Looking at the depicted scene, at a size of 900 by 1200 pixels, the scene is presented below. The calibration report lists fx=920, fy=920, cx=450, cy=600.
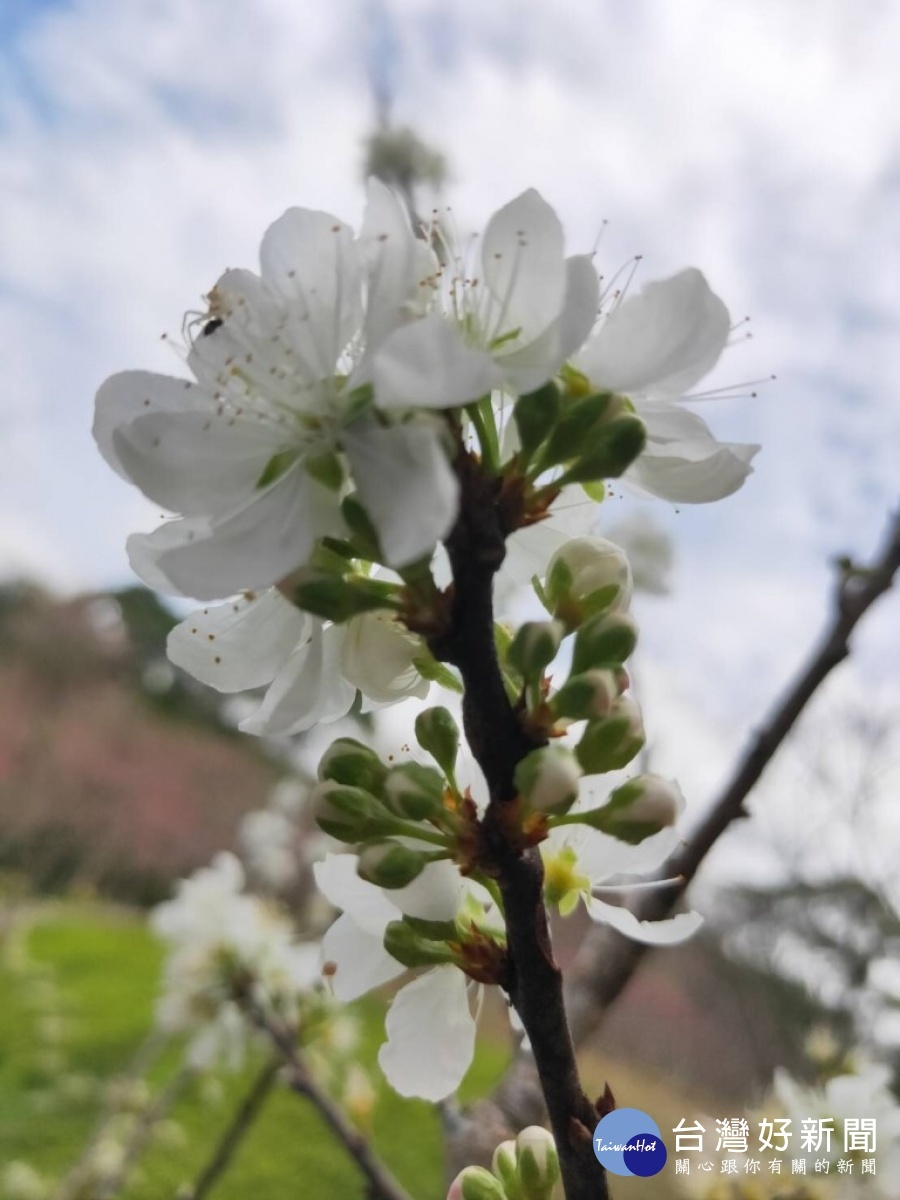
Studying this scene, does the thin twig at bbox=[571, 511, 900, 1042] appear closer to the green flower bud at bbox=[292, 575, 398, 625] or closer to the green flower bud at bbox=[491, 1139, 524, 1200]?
the green flower bud at bbox=[491, 1139, 524, 1200]

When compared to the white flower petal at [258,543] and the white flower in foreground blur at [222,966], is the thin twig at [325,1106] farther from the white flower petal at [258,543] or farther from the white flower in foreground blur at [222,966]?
the white flower petal at [258,543]

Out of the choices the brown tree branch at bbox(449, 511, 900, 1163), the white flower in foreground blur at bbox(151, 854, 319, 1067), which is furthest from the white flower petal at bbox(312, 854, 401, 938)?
the white flower in foreground blur at bbox(151, 854, 319, 1067)

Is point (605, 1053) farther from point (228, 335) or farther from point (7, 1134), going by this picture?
point (228, 335)

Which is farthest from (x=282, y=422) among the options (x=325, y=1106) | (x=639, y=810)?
(x=325, y=1106)

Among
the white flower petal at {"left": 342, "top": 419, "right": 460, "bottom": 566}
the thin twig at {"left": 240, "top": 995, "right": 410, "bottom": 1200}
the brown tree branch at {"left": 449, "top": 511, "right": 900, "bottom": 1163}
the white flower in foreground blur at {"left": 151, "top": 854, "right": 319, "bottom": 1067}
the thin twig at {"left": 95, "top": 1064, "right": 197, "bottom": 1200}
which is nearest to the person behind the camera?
the white flower petal at {"left": 342, "top": 419, "right": 460, "bottom": 566}

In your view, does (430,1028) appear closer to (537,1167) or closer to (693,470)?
(537,1167)

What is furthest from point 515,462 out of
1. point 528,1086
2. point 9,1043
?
point 9,1043

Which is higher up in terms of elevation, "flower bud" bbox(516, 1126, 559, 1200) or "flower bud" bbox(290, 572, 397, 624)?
"flower bud" bbox(290, 572, 397, 624)

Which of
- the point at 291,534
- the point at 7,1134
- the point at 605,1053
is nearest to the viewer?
the point at 291,534
